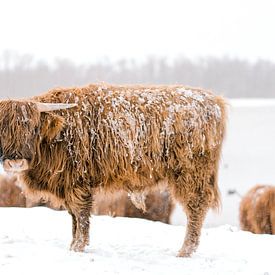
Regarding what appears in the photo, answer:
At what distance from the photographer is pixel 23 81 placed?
182ft

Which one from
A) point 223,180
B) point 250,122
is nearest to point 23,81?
point 250,122

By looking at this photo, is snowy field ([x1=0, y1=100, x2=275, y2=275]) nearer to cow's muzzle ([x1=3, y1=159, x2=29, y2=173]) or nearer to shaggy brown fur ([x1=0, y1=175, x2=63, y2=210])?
cow's muzzle ([x1=3, y1=159, x2=29, y2=173])

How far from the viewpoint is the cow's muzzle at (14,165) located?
6309 millimetres

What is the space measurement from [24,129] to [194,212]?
234 cm

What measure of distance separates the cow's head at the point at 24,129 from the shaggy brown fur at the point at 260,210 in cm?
730

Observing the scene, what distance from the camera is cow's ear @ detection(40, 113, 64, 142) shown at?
653cm

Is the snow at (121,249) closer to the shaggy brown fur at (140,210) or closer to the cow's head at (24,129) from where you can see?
the cow's head at (24,129)

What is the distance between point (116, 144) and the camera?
6.68 m

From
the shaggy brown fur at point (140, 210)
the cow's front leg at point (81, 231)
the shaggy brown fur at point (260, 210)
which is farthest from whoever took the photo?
the shaggy brown fur at point (140, 210)

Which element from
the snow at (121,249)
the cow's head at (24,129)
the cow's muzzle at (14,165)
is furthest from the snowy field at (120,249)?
the cow's head at (24,129)

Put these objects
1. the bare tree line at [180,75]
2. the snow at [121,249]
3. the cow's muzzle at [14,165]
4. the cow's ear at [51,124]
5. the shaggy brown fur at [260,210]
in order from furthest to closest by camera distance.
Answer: the bare tree line at [180,75], the shaggy brown fur at [260,210], the cow's ear at [51,124], the cow's muzzle at [14,165], the snow at [121,249]

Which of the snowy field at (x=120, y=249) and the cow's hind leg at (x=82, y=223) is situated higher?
the cow's hind leg at (x=82, y=223)

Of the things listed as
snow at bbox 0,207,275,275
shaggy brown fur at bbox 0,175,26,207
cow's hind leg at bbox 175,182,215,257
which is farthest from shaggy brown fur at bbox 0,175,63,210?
cow's hind leg at bbox 175,182,215,257

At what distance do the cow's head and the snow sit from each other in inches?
41.7
